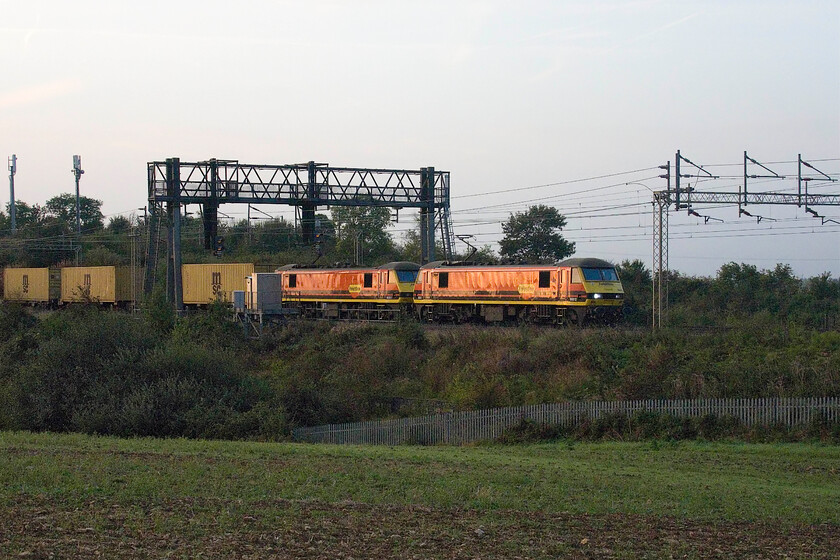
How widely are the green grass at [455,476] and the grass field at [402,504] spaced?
0.06m

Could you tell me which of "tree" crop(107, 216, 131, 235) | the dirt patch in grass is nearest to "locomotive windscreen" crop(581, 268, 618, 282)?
the dirt patch in grass

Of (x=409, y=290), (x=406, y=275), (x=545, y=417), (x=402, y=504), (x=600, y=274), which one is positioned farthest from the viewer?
(x=406, y=275)

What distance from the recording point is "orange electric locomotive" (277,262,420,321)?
5100cm

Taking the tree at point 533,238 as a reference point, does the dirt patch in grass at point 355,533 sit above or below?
below

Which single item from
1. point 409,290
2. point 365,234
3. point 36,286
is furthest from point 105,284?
point 365,234

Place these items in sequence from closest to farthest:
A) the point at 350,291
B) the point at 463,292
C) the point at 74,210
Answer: the point at 463,292 < the point at 350,291 < the point at 74,210

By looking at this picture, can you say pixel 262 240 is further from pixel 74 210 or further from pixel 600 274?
pixel 600 274

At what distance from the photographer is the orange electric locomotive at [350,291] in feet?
167

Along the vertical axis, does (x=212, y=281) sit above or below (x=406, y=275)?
below

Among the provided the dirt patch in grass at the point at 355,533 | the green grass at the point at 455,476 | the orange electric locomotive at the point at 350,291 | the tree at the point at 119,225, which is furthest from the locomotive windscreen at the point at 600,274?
the tree at the point at 119,225

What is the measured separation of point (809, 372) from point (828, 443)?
12.2ft

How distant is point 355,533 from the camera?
12867mm

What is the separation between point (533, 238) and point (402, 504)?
62859 millimetres

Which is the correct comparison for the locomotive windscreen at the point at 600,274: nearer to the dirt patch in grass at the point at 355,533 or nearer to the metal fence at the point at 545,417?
the metal fence at the point at 545,417
